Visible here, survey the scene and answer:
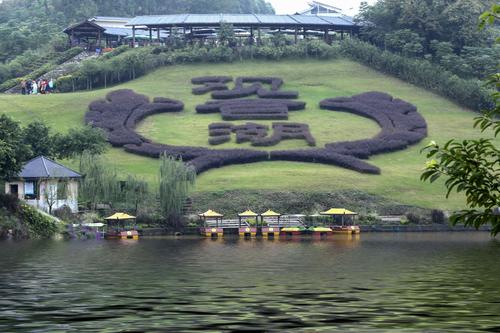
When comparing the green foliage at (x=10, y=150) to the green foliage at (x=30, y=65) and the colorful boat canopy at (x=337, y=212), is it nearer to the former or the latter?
the colorful boat canopy at (x=337, y=212)

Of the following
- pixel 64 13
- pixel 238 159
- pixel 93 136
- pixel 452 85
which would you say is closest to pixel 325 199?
pixel 238 159

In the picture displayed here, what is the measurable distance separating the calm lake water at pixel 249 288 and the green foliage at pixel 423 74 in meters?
56.2

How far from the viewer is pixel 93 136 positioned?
8169cm

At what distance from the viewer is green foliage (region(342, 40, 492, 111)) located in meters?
107

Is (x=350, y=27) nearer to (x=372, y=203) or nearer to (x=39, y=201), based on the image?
(x=372, y=203)

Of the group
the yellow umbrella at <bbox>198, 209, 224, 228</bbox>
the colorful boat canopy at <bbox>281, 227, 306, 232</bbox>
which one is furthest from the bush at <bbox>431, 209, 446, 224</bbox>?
the yellow umbrella at <bbox>198, 209, 224, 228</bbox>

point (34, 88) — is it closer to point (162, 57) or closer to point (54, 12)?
point (162, 57)

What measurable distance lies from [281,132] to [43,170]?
29.1 meters

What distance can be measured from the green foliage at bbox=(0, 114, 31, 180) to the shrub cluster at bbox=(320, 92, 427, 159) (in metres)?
31.2

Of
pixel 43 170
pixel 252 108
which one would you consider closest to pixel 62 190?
pixel 43 170

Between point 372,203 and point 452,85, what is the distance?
129 feet

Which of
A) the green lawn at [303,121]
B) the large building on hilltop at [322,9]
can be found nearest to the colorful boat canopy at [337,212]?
the green lawn at [303,121]

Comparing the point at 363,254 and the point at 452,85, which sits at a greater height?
the point at 452,85

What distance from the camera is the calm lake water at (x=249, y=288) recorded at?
22.8m
